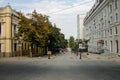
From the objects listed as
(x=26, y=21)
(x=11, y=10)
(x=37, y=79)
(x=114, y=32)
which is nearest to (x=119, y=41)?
(x=114, y=32)

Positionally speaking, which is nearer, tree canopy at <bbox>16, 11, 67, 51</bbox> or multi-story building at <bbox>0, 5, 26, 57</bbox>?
tree canopy at <bbox>16, 11, 67, 51</bbox>

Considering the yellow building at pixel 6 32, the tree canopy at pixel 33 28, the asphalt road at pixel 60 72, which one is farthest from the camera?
the yellow building at pixel 6 32

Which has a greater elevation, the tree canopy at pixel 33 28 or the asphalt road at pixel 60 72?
the tree canopy at pixel 33 28

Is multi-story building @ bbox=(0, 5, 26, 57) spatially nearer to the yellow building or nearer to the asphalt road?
the yellow building

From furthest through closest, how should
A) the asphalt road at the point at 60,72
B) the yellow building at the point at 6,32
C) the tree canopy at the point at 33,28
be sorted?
the yellow building at the point at 6,32 → the tree canopy at the point at 33,28 → the asphalt road at the point at 60,72

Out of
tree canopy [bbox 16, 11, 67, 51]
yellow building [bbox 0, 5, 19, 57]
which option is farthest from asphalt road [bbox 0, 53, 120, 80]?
yellow building [bbox 0, 5, 19, 57]

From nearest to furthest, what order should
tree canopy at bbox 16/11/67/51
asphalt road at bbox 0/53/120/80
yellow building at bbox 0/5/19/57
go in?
asphalt road at bbox 0/53/120/80 → tree canopy at bbox 16/11/67/51 → yellow building at bbox 0/5/19/57

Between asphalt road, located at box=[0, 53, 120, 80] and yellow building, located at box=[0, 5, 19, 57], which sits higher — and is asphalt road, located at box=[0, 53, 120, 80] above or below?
below

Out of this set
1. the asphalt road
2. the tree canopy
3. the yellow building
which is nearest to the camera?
the asphalt road

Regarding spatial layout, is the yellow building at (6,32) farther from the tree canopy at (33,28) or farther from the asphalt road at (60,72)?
the asphalt road at (60,72)

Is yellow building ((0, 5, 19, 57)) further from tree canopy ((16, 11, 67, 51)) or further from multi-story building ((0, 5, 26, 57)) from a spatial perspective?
tree canopy ((16, 11, 67, 51))

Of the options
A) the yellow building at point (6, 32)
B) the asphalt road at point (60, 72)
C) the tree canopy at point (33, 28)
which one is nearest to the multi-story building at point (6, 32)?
the yellow building at point (6, 32)

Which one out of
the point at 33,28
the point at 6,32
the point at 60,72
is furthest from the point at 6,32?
the point at 60,72

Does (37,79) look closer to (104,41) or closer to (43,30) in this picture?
(43,30)
